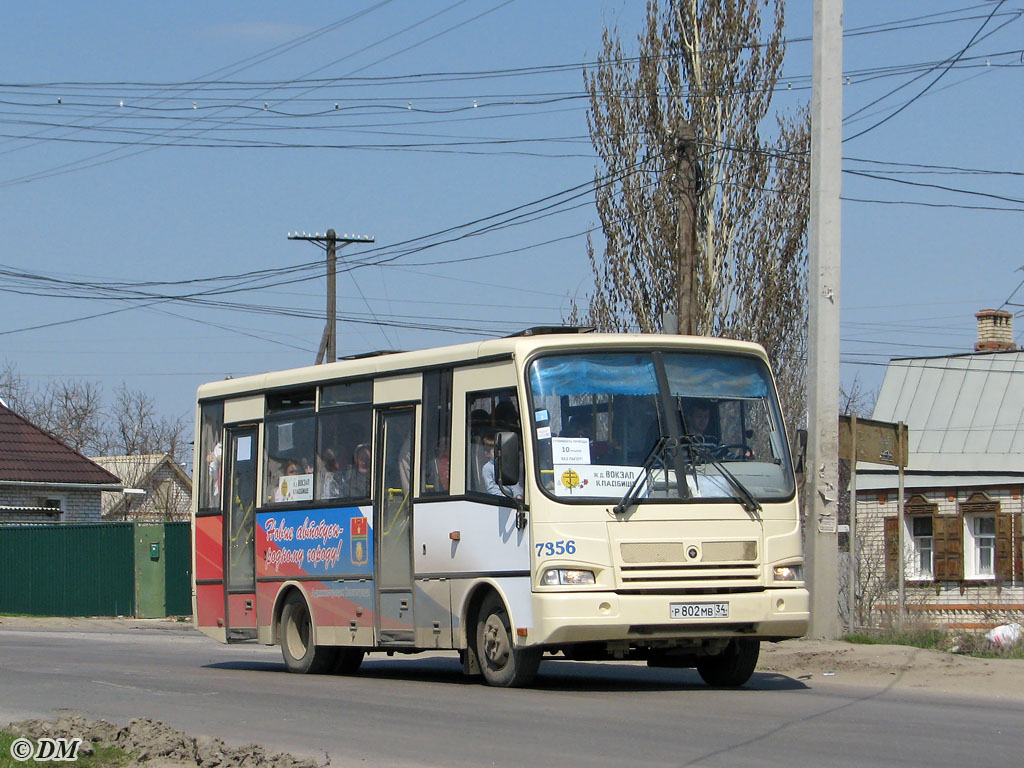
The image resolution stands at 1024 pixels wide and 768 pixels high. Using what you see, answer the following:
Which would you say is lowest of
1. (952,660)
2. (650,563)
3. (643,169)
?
(952,660)

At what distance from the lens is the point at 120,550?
3288cm

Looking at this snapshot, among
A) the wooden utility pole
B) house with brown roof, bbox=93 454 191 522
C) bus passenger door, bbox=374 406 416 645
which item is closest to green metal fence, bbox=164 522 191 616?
the wooden utility pole

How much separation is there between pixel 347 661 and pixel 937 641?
6.06 meters

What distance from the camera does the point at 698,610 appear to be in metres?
11.7

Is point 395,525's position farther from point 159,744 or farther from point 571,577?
point 159,744

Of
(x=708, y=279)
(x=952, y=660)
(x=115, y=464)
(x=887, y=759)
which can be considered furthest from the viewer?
(x=115, y=464)

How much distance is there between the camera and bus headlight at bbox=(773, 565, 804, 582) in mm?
12195

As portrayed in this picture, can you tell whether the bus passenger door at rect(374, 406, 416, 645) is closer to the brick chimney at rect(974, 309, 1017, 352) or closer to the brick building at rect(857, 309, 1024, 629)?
the brick building at rect(857, 309, 1024, 629)

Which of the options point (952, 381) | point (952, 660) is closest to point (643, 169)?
point (952, 381)

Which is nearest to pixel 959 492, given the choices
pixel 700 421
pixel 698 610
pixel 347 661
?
pixel 347 661

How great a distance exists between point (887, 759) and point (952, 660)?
6247 millimetres

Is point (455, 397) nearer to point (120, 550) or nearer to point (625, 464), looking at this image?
point (625, 464)

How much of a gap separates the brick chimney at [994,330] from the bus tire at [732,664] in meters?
25.6

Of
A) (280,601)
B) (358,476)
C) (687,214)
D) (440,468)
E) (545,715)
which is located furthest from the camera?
(687,214)
